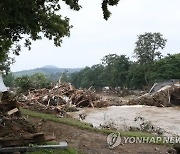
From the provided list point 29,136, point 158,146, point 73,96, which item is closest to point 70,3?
point 29,136

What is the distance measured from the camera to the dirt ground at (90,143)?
29.3 ft

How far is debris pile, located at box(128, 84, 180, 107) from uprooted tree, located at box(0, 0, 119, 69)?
16.3m

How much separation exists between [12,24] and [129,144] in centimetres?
455

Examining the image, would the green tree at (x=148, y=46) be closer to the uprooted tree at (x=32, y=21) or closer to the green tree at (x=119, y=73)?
the green tree at (x=119, y=73)

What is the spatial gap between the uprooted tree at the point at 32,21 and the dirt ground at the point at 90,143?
2.65 metres

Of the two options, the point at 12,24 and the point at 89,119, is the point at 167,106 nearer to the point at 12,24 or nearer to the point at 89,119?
the point at 89,119

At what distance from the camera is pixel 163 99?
2659 cm

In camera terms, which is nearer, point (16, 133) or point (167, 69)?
point (16, 133)

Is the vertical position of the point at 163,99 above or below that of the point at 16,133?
above

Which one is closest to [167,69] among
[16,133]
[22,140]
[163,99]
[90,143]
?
[163,99]

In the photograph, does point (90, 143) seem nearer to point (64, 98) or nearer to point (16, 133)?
point (16, 133)

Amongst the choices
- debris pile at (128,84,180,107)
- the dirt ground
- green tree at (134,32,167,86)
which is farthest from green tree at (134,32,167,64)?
the dirt ground

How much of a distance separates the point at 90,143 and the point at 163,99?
1797 cm

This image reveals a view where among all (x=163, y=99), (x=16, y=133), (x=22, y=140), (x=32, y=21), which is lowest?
(x=22, y=140)
